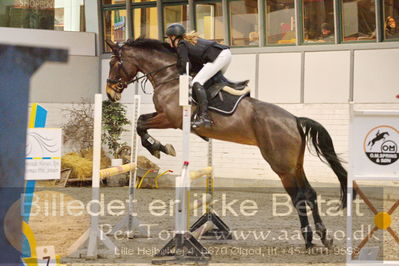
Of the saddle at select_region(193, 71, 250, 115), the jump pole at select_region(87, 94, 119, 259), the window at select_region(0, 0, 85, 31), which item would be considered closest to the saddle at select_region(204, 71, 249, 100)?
the saddle at select_region(193, 71, 250, 115)

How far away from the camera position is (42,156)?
4.36 meters

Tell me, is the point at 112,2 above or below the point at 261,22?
above

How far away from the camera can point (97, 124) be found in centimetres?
557

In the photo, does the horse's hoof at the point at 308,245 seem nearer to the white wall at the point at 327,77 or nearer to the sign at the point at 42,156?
the sign at the point at 42,156

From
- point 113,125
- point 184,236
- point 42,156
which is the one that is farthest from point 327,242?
point 113,125

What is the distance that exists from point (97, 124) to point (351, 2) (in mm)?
7794

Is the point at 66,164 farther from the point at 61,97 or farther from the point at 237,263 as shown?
the point at 237,263

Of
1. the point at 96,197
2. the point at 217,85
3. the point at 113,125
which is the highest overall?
the point at 217,85

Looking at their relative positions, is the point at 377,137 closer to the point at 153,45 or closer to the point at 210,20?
the point at 153,45

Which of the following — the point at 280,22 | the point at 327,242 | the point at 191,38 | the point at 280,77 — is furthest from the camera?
the point at 280,22

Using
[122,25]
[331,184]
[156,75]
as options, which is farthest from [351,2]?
[156,75]

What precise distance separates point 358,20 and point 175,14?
12.5 ft

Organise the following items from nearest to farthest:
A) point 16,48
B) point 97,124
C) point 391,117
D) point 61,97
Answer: point 16,48, point 391,117, point 97,124, point 61,97

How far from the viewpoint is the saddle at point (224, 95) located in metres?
6.82
